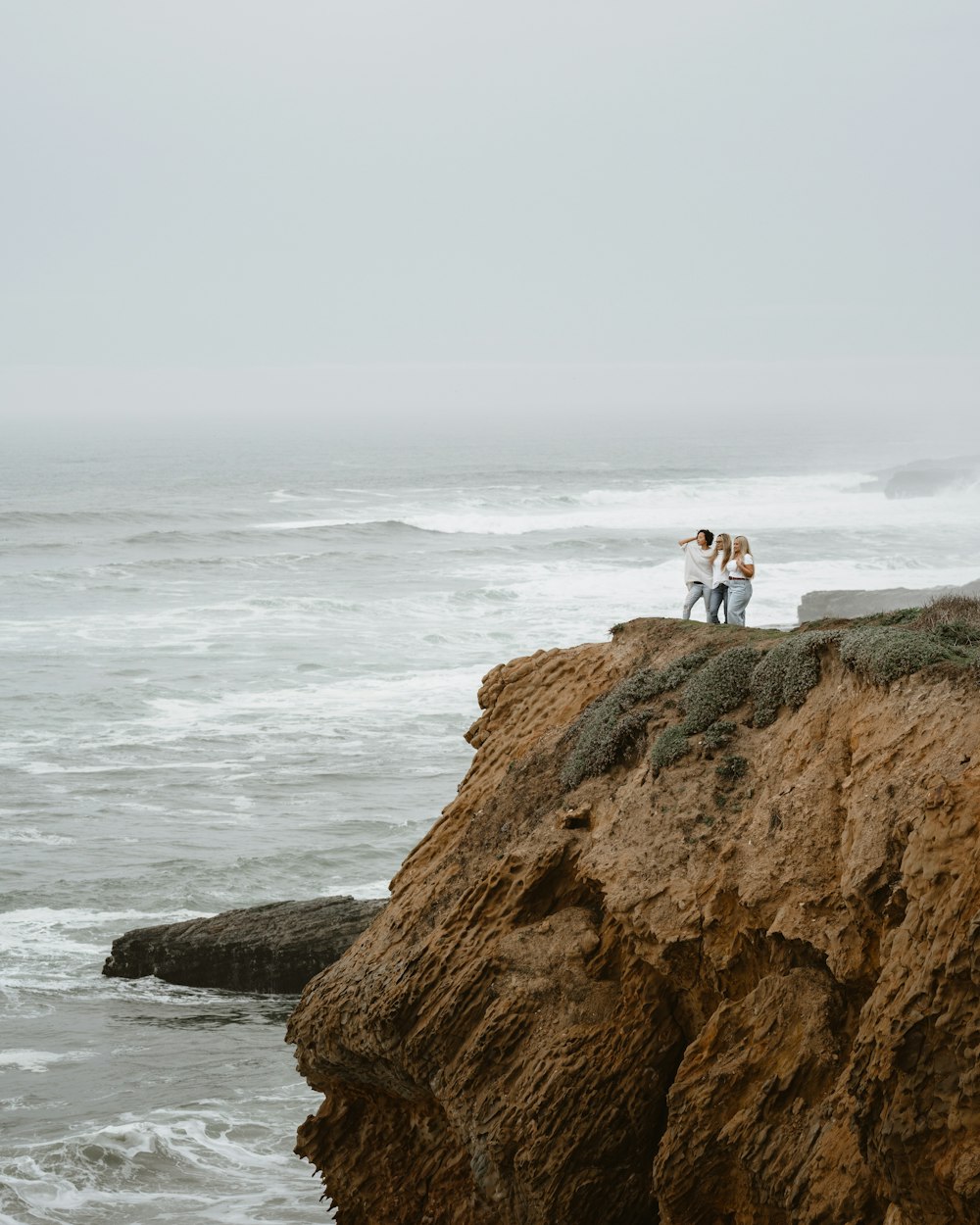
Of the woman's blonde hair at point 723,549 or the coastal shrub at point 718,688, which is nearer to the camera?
the coastal shrub at point 718,688

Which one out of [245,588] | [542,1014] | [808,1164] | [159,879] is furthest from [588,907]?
[245,588]

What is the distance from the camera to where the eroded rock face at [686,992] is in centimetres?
701

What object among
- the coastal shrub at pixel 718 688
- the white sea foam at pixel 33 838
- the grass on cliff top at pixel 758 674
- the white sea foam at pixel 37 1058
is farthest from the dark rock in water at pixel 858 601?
the coastal shrub at pixel 718 688

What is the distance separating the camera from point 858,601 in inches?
1518

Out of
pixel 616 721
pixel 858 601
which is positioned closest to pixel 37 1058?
pixel 616 721

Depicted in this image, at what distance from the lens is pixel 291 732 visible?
28.9 m

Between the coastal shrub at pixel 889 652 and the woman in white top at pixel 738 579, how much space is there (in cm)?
757

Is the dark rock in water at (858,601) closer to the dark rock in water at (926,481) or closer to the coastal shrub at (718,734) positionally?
the coastal shrub at (718,734)

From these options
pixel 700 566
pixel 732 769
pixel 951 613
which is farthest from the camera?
pixel 700 566

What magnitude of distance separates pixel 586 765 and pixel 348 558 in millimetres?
49992

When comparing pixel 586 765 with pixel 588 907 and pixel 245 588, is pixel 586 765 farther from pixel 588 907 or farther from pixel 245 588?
pixel 245 588

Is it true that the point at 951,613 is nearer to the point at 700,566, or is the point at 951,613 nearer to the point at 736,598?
the point at 736,598

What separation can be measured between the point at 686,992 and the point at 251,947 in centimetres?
925

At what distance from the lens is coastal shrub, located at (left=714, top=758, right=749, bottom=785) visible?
31.1 feet
